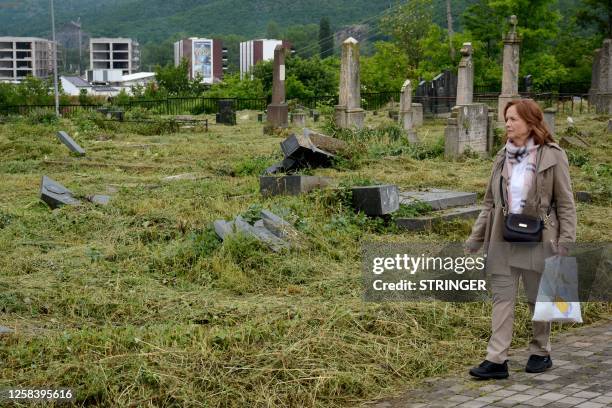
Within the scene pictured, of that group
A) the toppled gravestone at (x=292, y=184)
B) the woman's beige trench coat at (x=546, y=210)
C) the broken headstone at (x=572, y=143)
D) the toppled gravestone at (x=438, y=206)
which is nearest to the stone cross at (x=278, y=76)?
the broken headstone at (x=572, y=143)

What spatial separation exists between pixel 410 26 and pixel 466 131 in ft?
145

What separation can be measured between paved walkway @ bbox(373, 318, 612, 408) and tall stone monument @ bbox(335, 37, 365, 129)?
695 inches

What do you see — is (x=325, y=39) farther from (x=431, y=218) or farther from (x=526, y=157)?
(x=526, y=157)

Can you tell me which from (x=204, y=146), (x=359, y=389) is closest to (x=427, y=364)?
(x=359, y=389)

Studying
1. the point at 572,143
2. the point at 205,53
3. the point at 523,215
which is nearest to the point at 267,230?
the point at 523,215

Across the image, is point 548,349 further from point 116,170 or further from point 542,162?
point 116,170

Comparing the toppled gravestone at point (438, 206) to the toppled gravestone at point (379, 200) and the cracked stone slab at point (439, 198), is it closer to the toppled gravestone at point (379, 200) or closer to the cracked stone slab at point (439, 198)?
the cracked stone slab at point (439, 198)

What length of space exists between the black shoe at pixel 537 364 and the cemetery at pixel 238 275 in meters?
0.49

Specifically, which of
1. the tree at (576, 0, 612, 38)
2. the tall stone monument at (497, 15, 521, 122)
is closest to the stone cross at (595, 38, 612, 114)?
the tall stone monument at (497, 15, 521, 122)

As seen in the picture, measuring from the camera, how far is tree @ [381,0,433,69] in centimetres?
6190

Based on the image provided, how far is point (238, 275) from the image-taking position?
848 cm

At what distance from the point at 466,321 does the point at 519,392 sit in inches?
60.5

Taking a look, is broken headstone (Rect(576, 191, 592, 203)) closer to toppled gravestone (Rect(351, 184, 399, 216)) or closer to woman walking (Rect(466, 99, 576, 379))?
toppled gravestone (Rect(351, 184, 399, 216))

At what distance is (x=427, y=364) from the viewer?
665 centimetres
